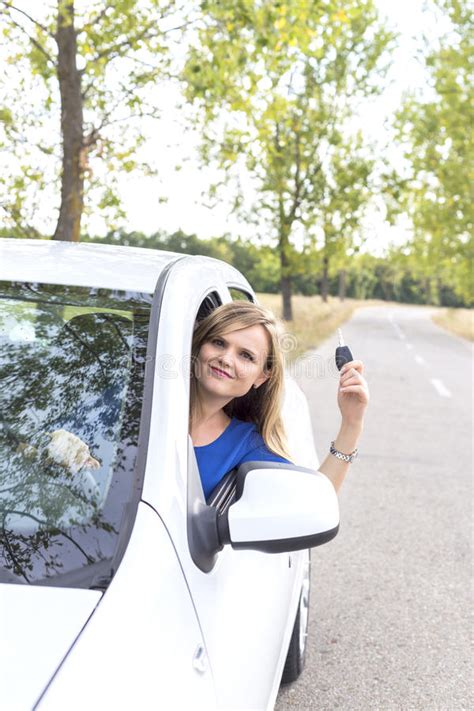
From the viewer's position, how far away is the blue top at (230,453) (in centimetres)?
214

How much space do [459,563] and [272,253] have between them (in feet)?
69.9

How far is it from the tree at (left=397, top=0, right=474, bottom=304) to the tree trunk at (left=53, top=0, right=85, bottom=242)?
51.6ft

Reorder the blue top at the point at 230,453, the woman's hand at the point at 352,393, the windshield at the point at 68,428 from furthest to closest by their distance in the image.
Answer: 1. the woman's hand at the point at 352,393
2. the blue top at the point at 230,453
3. the windshield at the point at 68,428

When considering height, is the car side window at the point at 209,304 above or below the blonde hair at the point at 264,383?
above

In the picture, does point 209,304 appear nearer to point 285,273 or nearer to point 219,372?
point 219,372

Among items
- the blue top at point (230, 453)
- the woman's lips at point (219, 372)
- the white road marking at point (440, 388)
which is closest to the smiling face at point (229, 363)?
the woman's lips at point (219, 372)

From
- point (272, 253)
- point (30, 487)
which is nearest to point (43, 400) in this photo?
point (30, 487)

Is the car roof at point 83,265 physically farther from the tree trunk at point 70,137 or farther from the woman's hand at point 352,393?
the tree trunk at point 70,137

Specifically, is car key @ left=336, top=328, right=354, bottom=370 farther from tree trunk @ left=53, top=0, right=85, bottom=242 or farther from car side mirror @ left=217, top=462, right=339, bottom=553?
tree trunk @ left=53, top=0, right=85, bottom=242

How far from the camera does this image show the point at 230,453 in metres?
2.21

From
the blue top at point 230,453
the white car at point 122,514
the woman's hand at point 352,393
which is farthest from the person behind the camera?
the woman's hand at point 352,393

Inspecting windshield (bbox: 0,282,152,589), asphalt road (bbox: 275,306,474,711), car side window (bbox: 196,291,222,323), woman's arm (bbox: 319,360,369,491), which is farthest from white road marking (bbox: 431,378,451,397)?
windshield (bbox: 0,282,152,589)

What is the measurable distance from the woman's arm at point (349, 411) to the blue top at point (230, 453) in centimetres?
24

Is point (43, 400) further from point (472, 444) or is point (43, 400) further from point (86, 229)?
point (86, 229)
